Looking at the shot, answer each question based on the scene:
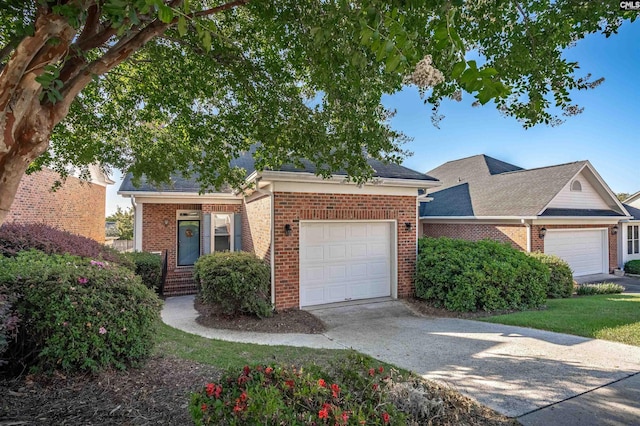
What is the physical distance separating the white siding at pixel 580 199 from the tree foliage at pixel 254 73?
11251 mm

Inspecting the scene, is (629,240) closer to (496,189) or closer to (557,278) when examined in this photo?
(496,189)

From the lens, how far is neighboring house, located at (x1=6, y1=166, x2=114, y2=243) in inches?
542

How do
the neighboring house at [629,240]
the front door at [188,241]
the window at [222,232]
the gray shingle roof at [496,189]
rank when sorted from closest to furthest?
the front door at [188,241] → the window at [222,232] → the gray shingle roof at [496,189] → the neighboring house at [629,240]

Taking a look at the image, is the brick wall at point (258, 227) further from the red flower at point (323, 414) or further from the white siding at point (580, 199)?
the white siding at point (580, 199)

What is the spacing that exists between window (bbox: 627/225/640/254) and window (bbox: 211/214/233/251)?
20428mm

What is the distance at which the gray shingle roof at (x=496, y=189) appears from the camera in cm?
1412

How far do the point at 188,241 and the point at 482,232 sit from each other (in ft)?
40.5

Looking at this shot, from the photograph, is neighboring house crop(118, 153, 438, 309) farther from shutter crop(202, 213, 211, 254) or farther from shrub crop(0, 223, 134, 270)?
shrub crop(0, 223, 134, 270)

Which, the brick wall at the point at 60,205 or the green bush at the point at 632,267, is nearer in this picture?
the brick wall at the point at 60,205

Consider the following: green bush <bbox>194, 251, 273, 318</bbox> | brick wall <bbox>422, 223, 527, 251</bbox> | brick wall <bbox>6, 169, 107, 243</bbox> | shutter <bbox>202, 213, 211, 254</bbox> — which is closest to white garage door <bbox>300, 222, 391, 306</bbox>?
green bush <bbox>194, 251, 273, 318</bbox>

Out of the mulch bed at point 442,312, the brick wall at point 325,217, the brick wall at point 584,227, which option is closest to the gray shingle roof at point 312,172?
the brick wall at point 325,217

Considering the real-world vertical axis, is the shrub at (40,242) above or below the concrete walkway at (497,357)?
above

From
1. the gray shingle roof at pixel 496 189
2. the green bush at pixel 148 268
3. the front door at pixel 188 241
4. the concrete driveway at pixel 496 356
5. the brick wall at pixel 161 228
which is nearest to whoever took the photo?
the concrete driveway at pixel 496 356

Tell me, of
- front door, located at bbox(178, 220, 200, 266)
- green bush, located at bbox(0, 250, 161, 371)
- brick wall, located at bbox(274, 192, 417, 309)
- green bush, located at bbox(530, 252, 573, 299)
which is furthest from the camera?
front door, located at bbox(178, 220, 200, 266)
